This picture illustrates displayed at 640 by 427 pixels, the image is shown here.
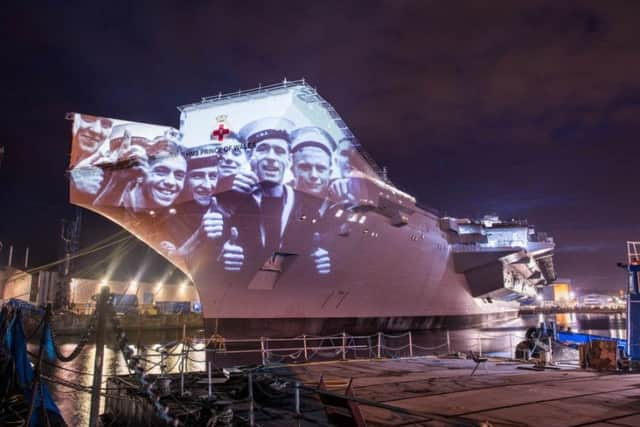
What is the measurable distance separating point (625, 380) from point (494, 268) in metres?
28.4

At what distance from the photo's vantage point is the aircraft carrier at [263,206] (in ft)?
59.1

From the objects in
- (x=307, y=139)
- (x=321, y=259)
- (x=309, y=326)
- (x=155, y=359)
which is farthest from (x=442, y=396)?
(x=155, y=359)

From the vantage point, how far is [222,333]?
2236 cm

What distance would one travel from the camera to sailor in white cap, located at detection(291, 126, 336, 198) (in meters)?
18.4

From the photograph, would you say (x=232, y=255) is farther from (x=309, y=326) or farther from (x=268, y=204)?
(x=309, y=326)

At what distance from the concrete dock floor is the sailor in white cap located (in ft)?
27.2

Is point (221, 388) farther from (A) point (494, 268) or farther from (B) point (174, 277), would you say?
(B) point (174, 277)

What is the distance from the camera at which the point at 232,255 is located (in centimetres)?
2078

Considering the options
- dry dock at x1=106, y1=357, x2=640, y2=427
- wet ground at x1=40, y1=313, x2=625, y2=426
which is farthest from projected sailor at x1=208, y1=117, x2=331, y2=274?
dry dock at x1=106, y1=357, x2=640, y2=427

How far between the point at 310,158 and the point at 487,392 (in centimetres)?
1240

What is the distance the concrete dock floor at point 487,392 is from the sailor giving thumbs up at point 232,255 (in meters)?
9.64

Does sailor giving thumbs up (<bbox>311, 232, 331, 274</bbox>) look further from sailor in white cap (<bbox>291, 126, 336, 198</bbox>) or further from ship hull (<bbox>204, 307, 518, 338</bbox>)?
sailor in white cap (<bbox>291, 126, 336, 198</bbox>)

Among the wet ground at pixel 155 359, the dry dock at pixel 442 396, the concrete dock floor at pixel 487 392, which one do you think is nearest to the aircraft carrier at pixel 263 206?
the wet ground at pixel 155 359

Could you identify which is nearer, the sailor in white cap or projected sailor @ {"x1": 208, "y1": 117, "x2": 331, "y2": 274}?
projected sailor @ {"x1": 208, "y1": 117, "x2": 331, "y2": 274}
